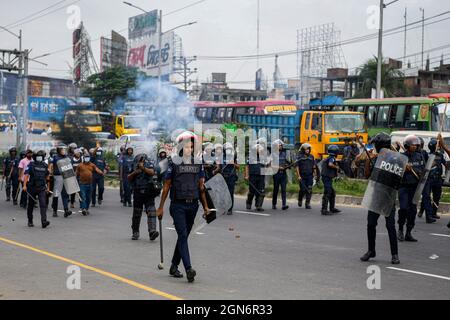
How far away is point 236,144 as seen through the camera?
994 inches

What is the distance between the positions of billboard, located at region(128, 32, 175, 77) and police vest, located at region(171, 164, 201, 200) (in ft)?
210

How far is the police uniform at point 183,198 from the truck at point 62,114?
31.9 metres

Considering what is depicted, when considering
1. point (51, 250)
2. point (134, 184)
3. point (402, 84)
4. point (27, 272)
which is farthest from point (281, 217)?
point (402, 84)

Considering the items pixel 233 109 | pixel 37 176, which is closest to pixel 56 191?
pixel 37 176

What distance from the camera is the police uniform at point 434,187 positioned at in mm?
15797

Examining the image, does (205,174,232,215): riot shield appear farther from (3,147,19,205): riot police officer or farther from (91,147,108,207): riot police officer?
(3,147,19,205): riot police officer

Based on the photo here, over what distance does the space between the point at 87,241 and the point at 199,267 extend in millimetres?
3740

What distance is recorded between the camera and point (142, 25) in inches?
3196

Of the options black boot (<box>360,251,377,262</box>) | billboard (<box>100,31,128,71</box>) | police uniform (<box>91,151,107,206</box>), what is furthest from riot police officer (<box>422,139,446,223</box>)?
billboard (<box>100,31,128,71</box>)

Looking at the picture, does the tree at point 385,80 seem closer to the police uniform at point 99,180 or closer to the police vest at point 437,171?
the police uniform at point 99,180

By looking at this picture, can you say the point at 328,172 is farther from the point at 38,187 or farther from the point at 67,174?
the point at 38,187

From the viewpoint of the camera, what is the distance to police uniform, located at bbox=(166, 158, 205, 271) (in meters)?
9.20

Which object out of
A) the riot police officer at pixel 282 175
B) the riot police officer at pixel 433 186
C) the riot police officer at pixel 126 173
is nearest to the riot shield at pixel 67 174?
the riot police officer at pixel 126 173

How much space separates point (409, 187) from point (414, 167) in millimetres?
497
